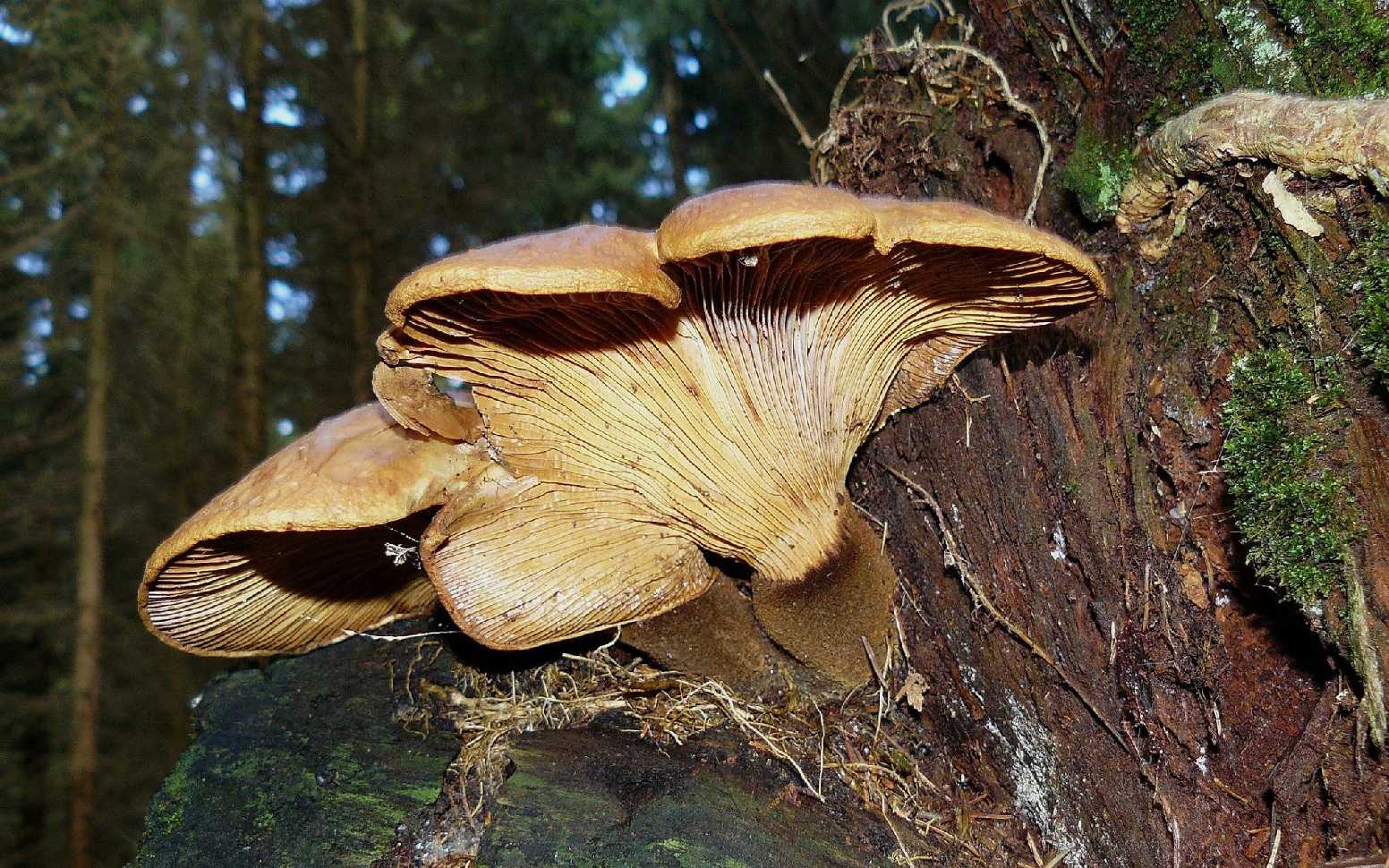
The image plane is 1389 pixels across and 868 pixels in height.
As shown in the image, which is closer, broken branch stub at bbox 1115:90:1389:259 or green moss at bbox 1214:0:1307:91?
broken branch stub at bbox 1115:90:1389:259

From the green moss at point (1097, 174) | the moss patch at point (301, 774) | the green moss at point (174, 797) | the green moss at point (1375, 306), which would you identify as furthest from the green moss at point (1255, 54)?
the green moss at point (174, 797)

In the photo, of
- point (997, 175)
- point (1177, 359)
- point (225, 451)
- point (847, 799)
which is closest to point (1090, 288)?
point (1177, 359)

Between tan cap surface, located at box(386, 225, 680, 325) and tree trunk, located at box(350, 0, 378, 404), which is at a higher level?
tree trunk, located at box(350, 0, 378, 404)

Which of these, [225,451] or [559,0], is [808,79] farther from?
[225,451]

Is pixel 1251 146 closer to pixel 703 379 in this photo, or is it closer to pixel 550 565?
pixel 703 379

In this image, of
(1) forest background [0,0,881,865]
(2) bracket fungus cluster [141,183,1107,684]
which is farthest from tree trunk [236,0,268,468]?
(2) bracket fungus cluster [141,183,1107,684]

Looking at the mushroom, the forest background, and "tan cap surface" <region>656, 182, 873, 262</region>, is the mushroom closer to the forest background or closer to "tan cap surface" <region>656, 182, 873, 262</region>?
"tan cap surface" <region>656, 182, 873, 262</region>
